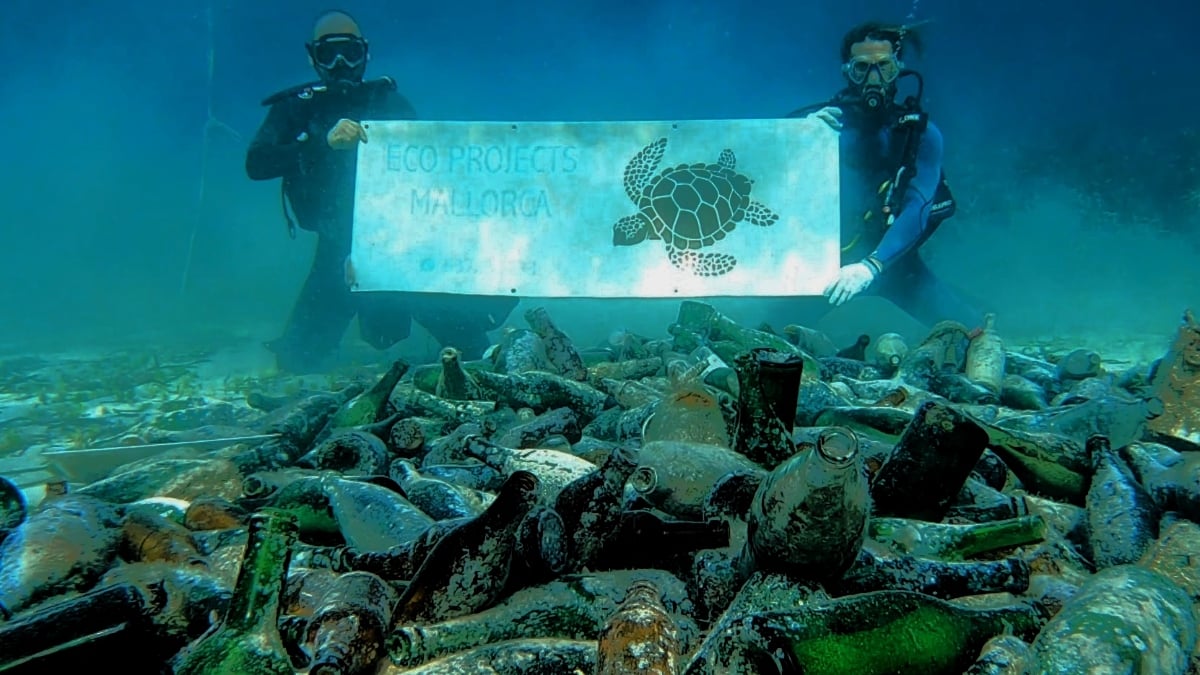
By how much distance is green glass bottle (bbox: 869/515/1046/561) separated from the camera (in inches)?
59.0

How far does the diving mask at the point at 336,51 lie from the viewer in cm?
939

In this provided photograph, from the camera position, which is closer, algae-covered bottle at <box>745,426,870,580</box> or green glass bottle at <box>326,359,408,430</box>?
algae-covered bottle at <box>745,426,870,580</box>

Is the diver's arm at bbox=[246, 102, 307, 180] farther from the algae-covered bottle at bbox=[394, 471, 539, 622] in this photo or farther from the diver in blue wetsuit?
the algae-covered bottle at bbox=[394, 471, 539, 622]

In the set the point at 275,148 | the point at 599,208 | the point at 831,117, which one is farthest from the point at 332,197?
the point at 831,117

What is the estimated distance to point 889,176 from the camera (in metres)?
9.53

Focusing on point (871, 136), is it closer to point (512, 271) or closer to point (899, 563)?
point (512, 271)

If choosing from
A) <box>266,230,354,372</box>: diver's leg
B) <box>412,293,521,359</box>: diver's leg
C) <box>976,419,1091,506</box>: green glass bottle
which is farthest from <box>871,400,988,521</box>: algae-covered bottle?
<box>266,230,354,372</box>: diver's leg

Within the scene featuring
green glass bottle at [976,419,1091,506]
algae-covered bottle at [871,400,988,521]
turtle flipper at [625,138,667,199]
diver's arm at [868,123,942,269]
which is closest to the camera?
algae-covered bottle at [871,400,988,521]

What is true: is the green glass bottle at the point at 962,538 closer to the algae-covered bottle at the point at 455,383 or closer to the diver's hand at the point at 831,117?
the algae-covered bottle at the point at 455,383

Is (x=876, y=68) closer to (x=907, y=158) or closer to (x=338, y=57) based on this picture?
(x=907, y=158)

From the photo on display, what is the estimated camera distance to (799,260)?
7.38m

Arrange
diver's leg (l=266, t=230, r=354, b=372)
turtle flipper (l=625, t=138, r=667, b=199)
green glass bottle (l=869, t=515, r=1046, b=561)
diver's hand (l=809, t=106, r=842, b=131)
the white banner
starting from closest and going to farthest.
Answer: green glass bottle (l=869, t=515, r=1046, b=561) < the white banner < diver's hand (l=809, t=106, r=842, b=131) < turtle flipper (l=625, t=138, r=667, b=199) < diver's leg (l=266, t=230, r=354, b=372)

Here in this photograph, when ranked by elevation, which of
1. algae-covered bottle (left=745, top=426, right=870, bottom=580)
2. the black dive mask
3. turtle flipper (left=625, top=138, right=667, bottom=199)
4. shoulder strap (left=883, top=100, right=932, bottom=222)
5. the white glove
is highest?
the black dive mask

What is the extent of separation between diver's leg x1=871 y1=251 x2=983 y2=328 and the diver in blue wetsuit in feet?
0.05
